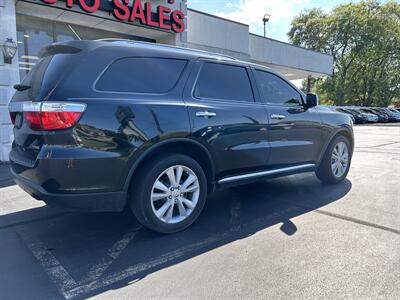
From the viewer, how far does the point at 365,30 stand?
3875cm

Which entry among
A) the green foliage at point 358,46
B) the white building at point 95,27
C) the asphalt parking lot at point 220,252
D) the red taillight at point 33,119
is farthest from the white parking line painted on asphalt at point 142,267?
the green foliage at point 358,46

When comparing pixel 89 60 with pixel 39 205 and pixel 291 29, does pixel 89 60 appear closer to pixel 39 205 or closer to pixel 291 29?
pixel 39 205

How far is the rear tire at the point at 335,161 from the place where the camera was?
5.36 metres

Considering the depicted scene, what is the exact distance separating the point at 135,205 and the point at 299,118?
8.81ft

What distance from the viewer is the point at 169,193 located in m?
3.47

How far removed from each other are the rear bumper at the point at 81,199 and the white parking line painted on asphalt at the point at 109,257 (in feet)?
1.29

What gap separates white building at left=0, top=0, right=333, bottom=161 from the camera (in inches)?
325

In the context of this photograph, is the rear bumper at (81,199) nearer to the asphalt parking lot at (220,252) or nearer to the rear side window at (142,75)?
the asphalt parking lot at (220,252)

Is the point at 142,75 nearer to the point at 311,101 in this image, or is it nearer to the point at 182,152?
the point at 182,152

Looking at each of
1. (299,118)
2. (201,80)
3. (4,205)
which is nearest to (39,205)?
(4,205)

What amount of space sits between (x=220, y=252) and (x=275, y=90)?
246 cm

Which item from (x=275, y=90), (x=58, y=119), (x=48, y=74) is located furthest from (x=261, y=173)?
(x=48, y=74)

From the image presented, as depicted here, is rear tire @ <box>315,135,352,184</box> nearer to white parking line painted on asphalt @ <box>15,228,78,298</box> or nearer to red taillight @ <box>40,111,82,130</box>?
red taillight @ <box>40,111,82,130</box>

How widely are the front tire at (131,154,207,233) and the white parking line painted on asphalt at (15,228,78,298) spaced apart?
826 millimetres
